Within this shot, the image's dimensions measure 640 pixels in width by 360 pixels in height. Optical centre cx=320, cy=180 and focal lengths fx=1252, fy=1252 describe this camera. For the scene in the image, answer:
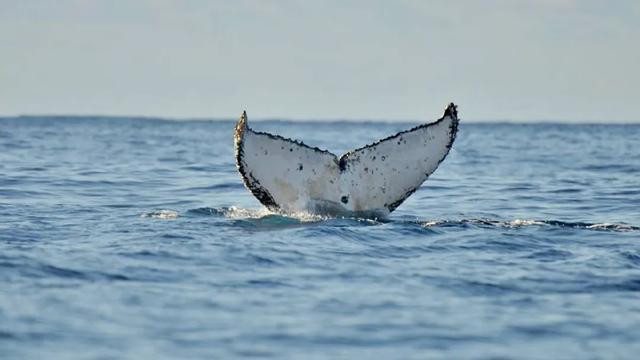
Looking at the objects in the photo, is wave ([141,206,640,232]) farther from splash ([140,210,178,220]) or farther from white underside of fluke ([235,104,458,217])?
white underside of fluke ([235,104,458,217])

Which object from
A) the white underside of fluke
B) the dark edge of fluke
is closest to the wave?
the white underside of fluke

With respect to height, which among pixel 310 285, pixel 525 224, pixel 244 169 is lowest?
pixel 310 285

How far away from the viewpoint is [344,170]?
36.9ft

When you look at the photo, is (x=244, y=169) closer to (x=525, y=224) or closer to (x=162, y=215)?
(x=162, y=215)

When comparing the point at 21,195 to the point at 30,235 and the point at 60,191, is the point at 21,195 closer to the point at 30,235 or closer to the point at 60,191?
the point at 60,191

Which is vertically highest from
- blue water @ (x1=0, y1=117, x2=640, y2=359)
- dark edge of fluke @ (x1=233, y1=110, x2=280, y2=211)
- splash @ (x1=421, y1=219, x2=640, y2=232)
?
dark edge of fluke @ (x1=233, y1=110, x2=280, y2=211)

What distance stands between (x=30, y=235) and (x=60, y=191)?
6.77 metres

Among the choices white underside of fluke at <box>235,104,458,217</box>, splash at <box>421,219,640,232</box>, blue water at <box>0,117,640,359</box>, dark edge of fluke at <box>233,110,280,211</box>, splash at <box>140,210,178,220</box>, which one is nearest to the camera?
blue water at <box>0,117,640,359</box>

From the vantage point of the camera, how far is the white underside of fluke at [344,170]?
1094 cm

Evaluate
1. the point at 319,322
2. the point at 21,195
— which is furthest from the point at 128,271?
the point at 21,195

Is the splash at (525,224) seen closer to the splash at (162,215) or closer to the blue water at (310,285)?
the blue water at (310,285)

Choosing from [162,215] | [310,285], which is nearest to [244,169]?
[310,285]

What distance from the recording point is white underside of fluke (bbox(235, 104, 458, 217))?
431 inches

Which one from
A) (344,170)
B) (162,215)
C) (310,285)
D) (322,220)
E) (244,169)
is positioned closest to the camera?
(310,285)
